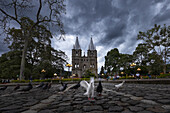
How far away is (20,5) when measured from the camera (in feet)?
34.2

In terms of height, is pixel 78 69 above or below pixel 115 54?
below

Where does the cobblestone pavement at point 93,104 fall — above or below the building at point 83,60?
below

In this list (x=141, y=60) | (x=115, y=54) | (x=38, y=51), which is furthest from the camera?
(x=115, y=54)

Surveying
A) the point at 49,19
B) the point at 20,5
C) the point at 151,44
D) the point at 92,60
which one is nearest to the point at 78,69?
the point at 92,60

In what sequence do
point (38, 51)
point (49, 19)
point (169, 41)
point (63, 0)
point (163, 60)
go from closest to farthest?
1. point (63, 0)
2. point (49, 19)
3. point (169, 41)
4. point (163, 60)
5. point (38, 51)

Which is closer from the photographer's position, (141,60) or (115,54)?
(141,60)

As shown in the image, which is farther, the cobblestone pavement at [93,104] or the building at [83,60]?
the building at [83,60]

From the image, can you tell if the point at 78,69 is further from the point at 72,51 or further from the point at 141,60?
the point at 141,60

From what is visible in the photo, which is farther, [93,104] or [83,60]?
[83,60]

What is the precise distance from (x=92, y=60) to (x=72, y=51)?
15.5 meters

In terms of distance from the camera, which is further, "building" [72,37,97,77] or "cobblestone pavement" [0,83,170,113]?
"building" [72,37,97,77]

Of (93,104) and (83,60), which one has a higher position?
(83,60)

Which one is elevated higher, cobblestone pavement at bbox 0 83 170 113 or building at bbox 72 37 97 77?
building at bbox 72 37 97 77

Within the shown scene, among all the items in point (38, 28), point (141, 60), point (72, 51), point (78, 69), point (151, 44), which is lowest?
point (78, 69)
